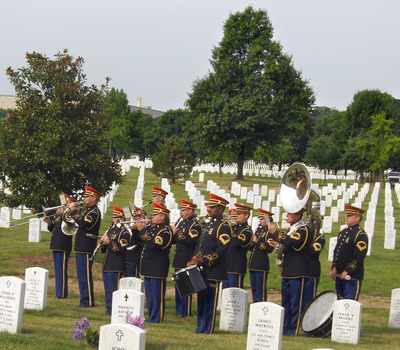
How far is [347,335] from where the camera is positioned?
12.3m

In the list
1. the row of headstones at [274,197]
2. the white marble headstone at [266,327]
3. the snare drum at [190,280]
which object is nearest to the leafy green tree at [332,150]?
the row of headstones at [274,197]

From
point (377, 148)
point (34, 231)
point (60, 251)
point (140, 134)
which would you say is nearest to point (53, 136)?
point (60, 251)

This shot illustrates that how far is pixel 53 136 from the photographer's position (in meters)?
19.1

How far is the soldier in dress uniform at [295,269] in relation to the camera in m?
12.8

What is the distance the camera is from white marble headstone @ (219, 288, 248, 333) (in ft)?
41.9

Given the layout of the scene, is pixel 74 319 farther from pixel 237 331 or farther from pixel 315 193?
pixel 315 193

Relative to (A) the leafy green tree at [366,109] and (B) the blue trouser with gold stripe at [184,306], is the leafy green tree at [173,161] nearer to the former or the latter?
(B) the blue trouser with gold stripe at [184,306]

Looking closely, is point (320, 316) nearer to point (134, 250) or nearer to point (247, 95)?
point (134, 250)

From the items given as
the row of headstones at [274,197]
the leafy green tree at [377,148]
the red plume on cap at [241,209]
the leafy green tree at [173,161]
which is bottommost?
the red plume on cap at [241,209]

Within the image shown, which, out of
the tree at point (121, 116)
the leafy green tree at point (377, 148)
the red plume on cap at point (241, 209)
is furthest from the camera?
the tree at point (121, 116)

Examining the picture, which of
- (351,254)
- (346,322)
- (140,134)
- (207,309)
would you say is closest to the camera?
(346,322)

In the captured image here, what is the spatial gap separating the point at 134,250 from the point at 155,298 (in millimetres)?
1308

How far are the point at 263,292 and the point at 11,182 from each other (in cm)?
696

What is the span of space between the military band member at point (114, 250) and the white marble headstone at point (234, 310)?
6.97 ft
